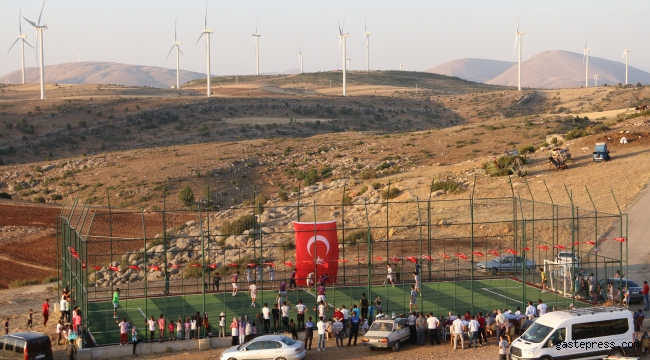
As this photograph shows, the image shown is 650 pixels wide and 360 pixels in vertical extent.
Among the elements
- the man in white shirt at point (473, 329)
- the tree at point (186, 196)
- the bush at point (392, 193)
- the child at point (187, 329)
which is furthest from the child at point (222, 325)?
the tree at point (186, 196)

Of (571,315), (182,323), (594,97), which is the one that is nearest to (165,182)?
(182,323)

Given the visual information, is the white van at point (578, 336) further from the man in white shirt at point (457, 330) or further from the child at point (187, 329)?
the child at point (187, 329)

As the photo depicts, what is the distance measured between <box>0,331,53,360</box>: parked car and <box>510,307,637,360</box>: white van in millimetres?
14016

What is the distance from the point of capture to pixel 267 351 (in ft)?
67.8

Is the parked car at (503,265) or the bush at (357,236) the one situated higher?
the bush at (357,236)

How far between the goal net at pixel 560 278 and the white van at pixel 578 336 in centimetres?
753

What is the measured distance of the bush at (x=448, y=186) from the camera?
48.0 m

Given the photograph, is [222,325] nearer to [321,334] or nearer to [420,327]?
[321,334]

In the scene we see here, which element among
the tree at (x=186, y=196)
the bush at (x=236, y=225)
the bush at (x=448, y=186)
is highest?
the bush at (x=448, y=186)

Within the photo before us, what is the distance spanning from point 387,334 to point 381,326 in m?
0.67

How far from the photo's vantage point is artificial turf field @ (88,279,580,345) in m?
27.2

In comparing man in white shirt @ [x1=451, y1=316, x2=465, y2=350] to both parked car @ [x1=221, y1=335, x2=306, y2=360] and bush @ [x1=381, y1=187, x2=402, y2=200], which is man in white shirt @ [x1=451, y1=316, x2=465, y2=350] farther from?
bush @ [x1=381, y1=187, x2=402, y2=200]

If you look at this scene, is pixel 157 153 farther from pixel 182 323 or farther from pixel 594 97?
pixel 594 97

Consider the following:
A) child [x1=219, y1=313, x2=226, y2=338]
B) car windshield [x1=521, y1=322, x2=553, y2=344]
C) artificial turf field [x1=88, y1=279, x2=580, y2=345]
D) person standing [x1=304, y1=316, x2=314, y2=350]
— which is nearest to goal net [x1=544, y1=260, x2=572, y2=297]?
artificial turf field [x1=88, y1=279, x2=580, y2=345]
